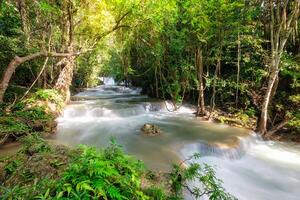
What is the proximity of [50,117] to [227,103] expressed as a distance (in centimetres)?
806

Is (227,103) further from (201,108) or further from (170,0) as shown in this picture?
(170,0)

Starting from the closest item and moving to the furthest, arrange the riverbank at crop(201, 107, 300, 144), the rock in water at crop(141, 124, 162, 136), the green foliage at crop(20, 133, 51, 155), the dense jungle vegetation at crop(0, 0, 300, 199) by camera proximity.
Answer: the green foliage at crop(20, 133, 51, 155) → the dense jungle vegetation at crop(0, 0, 300, 199) → the rock in water at crop(141, 124, 162, 136) → the riverbank at crop(201, 107, 300, 144)

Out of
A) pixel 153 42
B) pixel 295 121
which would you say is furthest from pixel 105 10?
pixel 295 121

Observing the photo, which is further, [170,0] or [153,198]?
[170,0]

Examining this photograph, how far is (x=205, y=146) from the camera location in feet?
25.8

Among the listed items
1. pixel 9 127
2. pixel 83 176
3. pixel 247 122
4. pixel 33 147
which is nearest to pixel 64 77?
pixel 9 127

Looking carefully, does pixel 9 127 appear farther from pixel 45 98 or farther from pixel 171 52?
pixel 171 52

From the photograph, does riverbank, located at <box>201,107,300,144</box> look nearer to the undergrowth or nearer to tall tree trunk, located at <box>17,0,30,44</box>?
the undergrowth

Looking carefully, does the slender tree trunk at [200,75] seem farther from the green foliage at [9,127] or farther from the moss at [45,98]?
the green foliage at [9,127]

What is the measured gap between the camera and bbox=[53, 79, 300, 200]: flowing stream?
252 inches

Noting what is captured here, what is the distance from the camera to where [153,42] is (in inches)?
453

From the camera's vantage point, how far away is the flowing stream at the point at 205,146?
21.0 feet

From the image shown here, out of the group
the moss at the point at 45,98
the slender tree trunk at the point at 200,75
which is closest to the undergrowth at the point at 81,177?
the moss at the point at 45,98

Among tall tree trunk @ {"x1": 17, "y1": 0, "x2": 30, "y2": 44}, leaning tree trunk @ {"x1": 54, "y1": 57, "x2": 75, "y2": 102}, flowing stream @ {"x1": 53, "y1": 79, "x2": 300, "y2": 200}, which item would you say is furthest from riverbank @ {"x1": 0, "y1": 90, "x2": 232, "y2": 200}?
leaning tree trunk @ {"x1": 54, "y1": 57, "x2": 75, "y2": 102}
